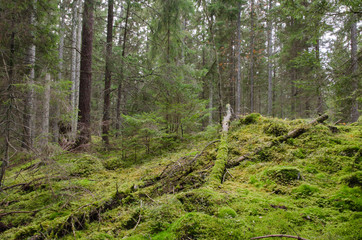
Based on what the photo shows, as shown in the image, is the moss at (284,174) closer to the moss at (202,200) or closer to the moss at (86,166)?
the moss at (202,200)

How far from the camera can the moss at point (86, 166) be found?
17.9 feet

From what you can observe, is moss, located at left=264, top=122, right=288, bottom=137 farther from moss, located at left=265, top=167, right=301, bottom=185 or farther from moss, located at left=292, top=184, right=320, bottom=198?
moss, located at left=292, top=184, right=320, bottom=198

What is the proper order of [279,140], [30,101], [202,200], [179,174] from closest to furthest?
1. [202,200]
2. [179,174]
3. [279,140]
4. [30,101]

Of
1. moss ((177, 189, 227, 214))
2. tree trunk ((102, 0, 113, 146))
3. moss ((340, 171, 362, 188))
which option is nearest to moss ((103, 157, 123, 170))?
tree trunk ((102, 0, 113, 146))

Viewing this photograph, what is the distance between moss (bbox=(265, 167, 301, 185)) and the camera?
2975 millimetres

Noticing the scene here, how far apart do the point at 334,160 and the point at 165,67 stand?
6960 millimetres

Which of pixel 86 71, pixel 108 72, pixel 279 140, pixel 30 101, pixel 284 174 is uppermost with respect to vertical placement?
pixel 108 72

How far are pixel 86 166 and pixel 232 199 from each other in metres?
4.83

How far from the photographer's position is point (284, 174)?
306 cm

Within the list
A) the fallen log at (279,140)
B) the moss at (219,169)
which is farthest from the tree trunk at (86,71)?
the fallen log at (279,140)

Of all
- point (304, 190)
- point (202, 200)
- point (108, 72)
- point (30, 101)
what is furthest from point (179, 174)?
point (108, 72)

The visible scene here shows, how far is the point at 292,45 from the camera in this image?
51.8 feet

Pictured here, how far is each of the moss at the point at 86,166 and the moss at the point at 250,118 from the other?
15.4 ft

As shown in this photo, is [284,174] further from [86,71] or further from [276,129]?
[86,71]
